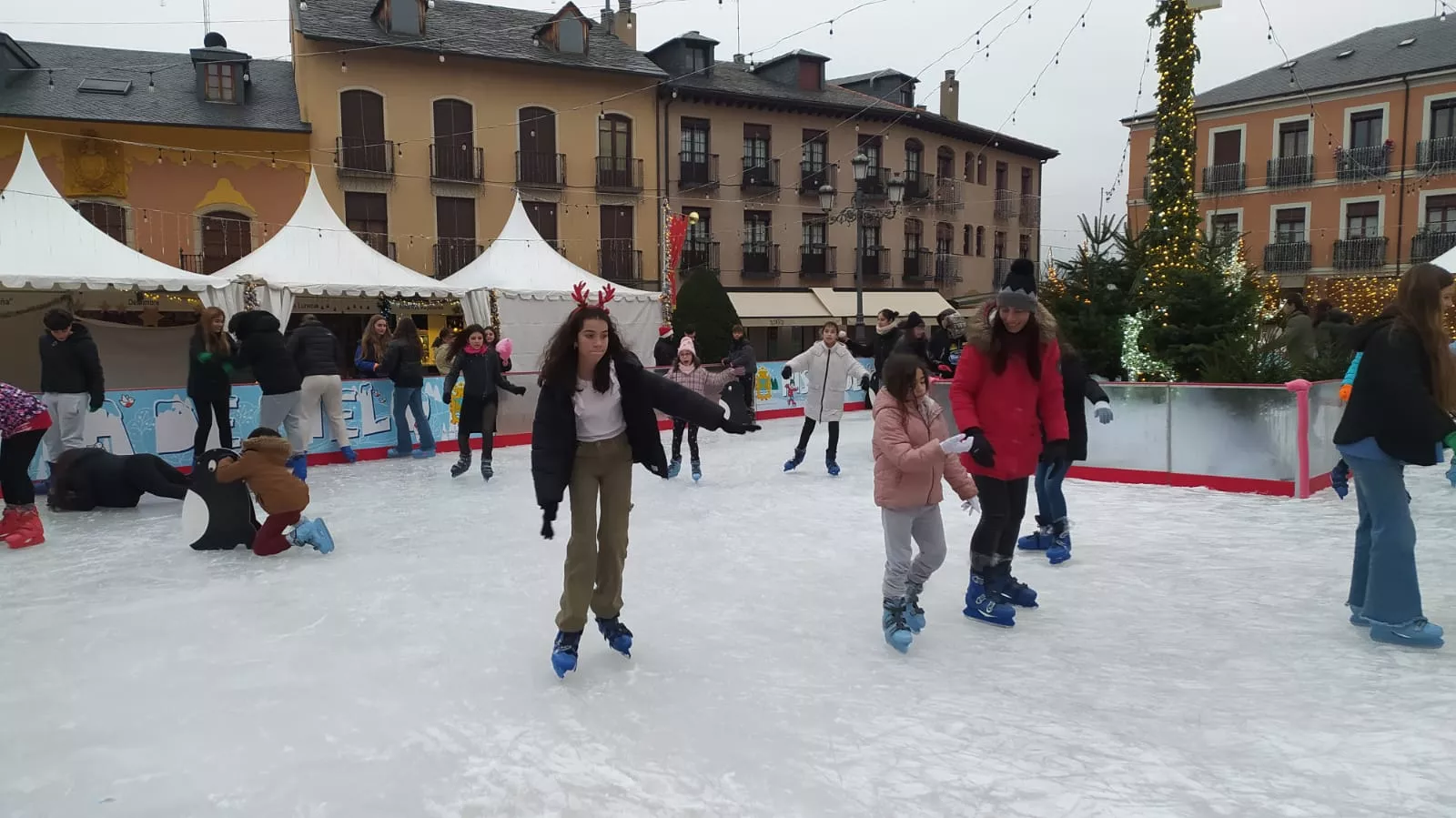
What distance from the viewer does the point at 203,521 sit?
19.4 feet

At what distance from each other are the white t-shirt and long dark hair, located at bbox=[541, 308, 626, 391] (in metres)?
0.03

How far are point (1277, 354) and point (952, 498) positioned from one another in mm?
3531

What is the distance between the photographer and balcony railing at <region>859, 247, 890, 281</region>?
29.1 metres

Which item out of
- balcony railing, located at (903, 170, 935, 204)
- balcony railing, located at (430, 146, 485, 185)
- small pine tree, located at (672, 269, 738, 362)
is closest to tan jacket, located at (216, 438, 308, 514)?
small pine tree, located at (672, 269, 738, 362)

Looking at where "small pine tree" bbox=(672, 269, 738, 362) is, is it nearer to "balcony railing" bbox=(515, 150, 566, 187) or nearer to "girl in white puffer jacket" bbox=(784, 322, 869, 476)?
"balcony railing" bbox=(515, 150, 566, 187)

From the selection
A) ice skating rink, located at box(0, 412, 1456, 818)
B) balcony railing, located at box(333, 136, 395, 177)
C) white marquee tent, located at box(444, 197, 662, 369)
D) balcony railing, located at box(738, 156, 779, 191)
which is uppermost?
balcony railing, located at box(738, 156, 779, 191)

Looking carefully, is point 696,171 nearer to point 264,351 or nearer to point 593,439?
point 264,351

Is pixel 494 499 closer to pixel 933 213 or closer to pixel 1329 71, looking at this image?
pixel 933 213

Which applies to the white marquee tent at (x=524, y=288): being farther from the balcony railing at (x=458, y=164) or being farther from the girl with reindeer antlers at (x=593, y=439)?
the girl with reindeer antlers at (x=593, y=439)

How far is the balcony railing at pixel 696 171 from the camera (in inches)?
1000

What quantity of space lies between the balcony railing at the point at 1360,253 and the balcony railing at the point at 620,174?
2042 centimetres

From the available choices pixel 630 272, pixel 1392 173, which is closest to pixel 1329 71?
pixel 1392 173

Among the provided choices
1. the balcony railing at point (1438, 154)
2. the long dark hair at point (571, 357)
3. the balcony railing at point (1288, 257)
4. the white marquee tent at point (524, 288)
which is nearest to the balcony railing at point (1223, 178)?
the balcony railing at point (1288, 257)

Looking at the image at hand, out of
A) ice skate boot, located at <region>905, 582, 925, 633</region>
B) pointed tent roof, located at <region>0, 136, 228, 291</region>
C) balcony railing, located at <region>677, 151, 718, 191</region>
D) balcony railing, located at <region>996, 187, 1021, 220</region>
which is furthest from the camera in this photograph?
balcony railing, located at <region>996, 187, 1021, 220</region>
